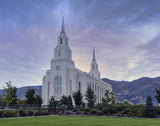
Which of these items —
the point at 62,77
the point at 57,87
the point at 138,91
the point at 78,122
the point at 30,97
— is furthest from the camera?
the point at 138,91

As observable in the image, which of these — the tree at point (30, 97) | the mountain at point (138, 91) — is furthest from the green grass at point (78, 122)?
the mountain at point (138, 91)

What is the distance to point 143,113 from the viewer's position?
80.9 ft

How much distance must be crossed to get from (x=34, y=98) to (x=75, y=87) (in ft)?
64.6

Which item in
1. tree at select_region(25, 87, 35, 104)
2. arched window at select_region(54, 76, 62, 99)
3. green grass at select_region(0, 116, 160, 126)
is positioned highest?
arched window at select_region(54, 76, 62, 99)

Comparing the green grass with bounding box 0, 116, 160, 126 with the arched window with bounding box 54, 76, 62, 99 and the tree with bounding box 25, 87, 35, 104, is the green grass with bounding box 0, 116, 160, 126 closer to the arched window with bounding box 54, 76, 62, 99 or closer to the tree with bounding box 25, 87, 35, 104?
the tree with bounding box 25, 87, 35, 104

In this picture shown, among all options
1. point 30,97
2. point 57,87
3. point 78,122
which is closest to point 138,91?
point 57,87

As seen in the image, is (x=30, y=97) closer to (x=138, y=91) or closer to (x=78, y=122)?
(x=78, y=122)

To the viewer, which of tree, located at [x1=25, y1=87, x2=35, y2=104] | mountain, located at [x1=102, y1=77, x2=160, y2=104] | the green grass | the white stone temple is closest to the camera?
the green grass

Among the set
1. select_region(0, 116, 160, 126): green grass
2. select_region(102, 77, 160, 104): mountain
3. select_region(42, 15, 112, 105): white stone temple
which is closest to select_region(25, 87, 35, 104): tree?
select_region(42, 15, 112, 105): white stone temple

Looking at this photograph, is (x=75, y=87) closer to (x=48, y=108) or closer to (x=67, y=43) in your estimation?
(x=67, y=43)

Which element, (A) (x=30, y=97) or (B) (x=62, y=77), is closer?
(A) (x=30, y=97)

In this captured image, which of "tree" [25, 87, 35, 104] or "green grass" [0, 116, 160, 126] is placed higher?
"tree" [25, 87, 35, 104]

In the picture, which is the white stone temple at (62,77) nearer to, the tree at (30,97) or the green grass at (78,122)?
the tree at (30,97)

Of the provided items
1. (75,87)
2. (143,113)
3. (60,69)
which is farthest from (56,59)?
(143,113)
